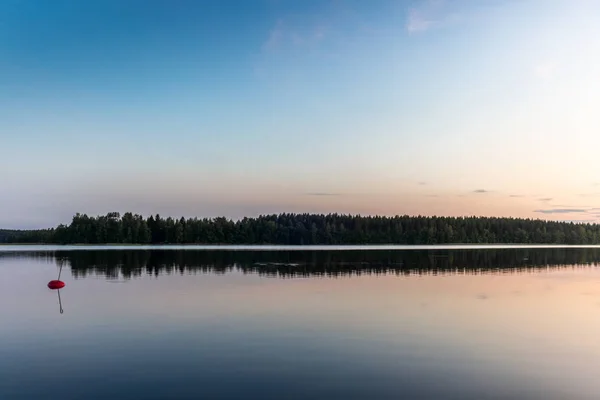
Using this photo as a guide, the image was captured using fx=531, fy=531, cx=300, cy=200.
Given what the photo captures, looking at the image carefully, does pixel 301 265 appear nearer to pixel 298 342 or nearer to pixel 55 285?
pixel 55 285

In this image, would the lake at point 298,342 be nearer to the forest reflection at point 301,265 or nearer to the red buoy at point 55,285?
the red buoy at point 55,285

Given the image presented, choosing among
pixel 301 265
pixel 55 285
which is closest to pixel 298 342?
pixel 55 285

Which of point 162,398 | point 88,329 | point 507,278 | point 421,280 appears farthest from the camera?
point 507,278

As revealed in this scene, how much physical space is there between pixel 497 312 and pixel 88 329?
946 inches

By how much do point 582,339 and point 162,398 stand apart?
65.9 feet

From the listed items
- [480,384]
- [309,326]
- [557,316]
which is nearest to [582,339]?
[557,316]

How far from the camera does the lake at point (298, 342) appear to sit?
1728 centimetres

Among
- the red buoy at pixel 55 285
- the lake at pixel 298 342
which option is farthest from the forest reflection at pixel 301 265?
the lake at pixel 298 342

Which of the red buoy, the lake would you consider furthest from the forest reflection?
the lake

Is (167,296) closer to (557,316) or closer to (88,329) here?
(88,329)

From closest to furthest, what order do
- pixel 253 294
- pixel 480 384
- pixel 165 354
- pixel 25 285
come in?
pixel 480 384 < pixel 165 354 < pixel 253 294 < pixel 25 285

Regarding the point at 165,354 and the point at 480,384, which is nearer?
the point at 480,384

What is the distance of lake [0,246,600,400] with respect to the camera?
17281 mm

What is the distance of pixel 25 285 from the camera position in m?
48.2
